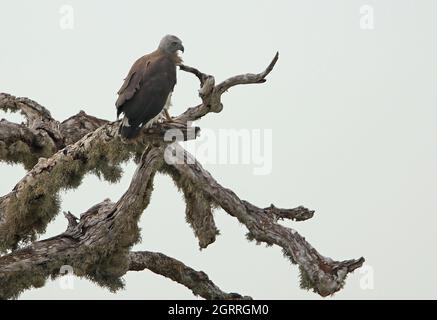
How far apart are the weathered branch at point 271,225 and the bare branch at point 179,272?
4.99ft

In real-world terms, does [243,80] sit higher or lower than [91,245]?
higher

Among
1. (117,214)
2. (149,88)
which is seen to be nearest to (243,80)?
(149,88)

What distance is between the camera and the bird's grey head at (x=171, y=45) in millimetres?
9992

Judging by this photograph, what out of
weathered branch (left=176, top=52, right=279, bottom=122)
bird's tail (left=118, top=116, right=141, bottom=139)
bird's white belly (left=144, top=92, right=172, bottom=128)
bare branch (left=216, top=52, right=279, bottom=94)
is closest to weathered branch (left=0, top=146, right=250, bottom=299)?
bird's white belly (left=144, top=92, right=172, bottom=128)

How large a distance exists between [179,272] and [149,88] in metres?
2.93

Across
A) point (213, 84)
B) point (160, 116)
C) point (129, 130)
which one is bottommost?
point (129, 130)

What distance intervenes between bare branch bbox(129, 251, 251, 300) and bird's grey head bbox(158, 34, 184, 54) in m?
2.96

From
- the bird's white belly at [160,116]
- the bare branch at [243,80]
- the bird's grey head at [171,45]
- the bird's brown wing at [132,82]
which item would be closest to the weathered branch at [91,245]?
the bird's white belly at [160,116]

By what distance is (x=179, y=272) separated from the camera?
428 inches

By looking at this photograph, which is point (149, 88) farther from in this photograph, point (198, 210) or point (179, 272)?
point (179, 272)

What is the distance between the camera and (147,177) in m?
9.37

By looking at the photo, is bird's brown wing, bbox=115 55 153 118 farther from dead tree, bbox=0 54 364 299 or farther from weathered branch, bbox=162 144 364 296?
weathered branch, bbox=162 144 364 296

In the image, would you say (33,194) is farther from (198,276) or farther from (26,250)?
(198,276)

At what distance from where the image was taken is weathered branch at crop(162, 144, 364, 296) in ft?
30.0
